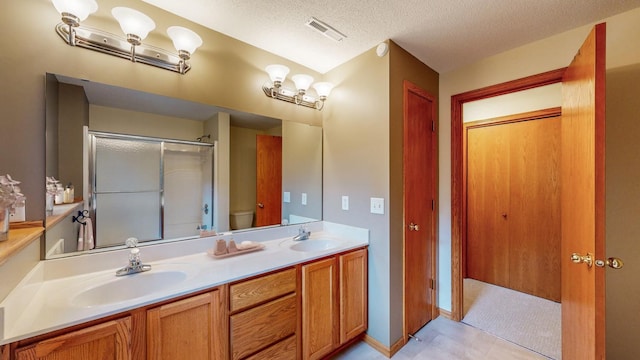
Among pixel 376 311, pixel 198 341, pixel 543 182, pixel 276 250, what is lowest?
pixel 376 311

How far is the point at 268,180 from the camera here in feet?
6.91

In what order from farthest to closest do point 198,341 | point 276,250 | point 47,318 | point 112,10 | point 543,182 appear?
point 543,182 < point 276,250 < point 112,10 < point 198,341 < point 47,318

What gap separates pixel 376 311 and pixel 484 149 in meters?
2.47

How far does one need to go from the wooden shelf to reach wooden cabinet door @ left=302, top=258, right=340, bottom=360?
125 centimetres

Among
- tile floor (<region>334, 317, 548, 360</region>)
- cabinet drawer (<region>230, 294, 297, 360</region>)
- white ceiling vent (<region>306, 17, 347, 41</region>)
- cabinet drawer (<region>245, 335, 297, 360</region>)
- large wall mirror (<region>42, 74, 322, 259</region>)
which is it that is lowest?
tile floor (<region>334, 317, 548, 360</region>)

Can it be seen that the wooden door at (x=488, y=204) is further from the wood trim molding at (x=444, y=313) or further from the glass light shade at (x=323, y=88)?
the glass light shade at (x=323, y=88)

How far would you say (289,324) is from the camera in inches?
58.2

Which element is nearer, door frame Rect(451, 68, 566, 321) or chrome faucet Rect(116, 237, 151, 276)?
chrome faucet Rect(116, 237, 151, 276)

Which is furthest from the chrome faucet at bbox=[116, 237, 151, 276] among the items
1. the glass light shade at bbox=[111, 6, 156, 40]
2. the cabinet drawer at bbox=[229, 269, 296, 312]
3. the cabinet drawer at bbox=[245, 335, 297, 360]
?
the glass light shade at bbox=[111, 6, 156, 40]

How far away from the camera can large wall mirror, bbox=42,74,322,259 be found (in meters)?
1.25

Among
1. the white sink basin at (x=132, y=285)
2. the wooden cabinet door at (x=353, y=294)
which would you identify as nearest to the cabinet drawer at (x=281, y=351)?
the wooden cabinet door at (x=353, y=294)

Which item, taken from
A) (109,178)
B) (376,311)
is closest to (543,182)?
(376,311)

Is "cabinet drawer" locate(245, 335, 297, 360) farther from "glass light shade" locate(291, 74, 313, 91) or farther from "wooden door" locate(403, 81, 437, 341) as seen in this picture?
"glass light shade" locate(291, 74, 313, 91)

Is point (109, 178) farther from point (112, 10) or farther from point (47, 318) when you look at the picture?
point (112, 10)
